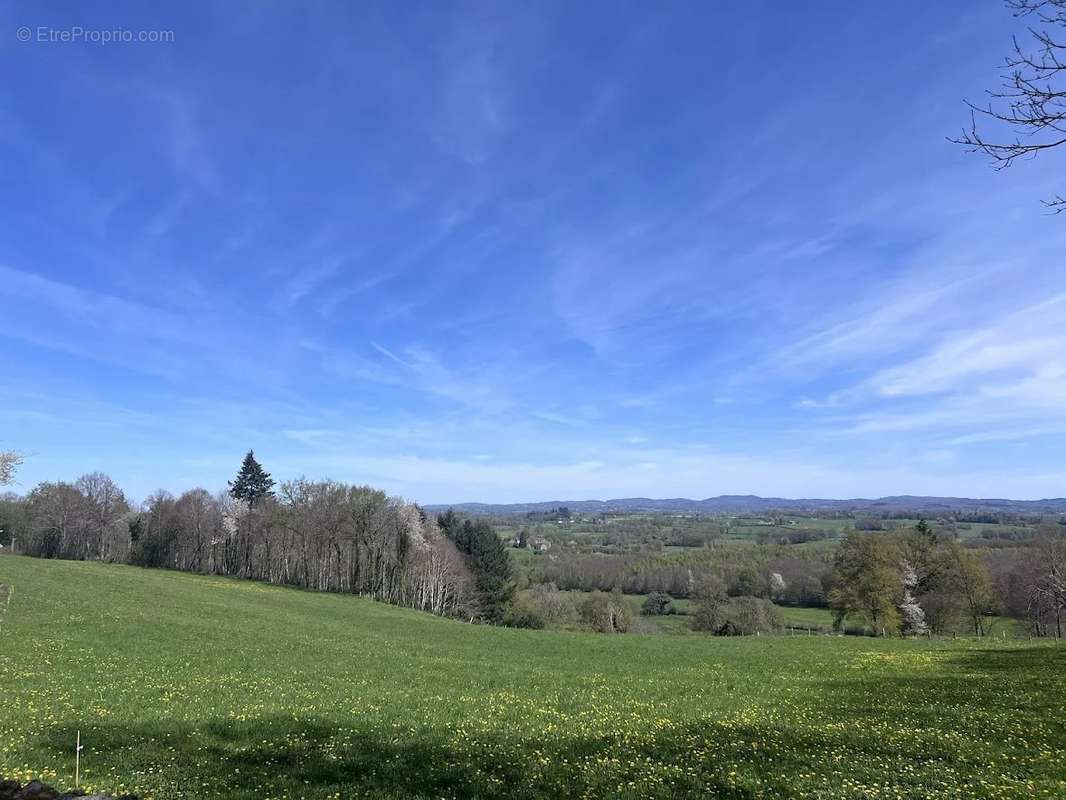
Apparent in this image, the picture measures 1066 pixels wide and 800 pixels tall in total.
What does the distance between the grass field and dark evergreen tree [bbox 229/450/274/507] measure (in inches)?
2509

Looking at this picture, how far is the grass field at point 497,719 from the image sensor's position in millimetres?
9000

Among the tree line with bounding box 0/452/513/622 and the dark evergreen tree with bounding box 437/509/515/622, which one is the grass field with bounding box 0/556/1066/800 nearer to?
the tree line with bounding box 0/452/513/622

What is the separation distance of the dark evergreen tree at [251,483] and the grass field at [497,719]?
2509 inches

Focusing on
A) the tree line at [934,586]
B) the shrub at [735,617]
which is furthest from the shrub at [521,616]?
the tree line at [934,586]

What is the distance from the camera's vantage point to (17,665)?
696 inches

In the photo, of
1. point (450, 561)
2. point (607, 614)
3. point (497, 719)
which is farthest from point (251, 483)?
point (497, 719)

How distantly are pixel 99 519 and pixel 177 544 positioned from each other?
13625 millimetres

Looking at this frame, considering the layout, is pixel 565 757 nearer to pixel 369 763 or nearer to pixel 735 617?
pixel 369 763

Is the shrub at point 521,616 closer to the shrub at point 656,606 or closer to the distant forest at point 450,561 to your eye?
the distant forest at point 450,561

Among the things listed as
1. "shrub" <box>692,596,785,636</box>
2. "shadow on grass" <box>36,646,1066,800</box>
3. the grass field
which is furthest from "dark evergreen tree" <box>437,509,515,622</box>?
"shadow on grass" <box>36,646,1066,800</box>

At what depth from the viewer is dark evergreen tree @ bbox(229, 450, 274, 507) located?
298 ft

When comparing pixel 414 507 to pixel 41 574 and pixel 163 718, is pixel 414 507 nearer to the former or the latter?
pixel 41 574

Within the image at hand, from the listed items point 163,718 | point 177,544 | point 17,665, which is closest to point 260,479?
point 177,544

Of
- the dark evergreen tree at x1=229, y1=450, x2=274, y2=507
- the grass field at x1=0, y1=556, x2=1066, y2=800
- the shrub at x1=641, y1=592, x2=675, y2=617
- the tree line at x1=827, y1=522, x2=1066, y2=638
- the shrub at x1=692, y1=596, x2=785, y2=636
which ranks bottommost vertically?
the shrub at x1=641, y1=592, x2=675, y2=617
